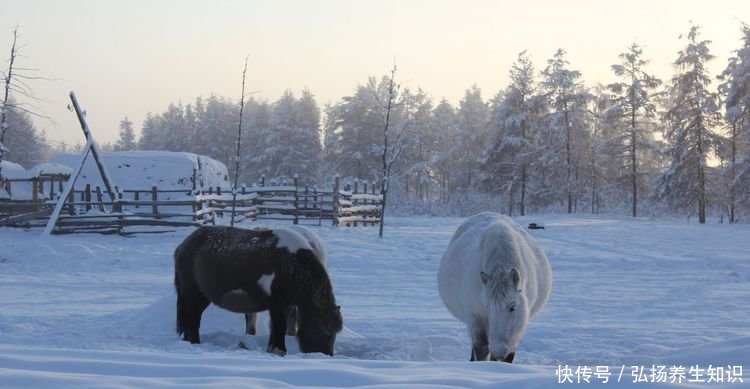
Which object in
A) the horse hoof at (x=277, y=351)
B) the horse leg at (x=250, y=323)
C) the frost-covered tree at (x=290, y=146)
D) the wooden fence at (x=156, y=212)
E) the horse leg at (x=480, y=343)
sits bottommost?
the horse hoof at (x=277, y=351)

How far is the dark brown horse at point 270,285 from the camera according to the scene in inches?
251

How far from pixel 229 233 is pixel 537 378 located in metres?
4.53

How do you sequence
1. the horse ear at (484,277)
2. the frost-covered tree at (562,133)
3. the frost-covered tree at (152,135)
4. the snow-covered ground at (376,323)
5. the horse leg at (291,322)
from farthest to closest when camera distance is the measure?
the frost-covered tree at (152,135) < the frost-covered tree at (562,133) < the horse leg at (291,322) < the horse ear at (484,277) < the snow-covered ground at (376,323)

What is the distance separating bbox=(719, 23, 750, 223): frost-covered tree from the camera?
2761cm

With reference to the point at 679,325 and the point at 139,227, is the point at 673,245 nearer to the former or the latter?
the point at 679,325

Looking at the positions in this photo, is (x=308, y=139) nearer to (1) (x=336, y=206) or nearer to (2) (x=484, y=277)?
(1) (x=336, y=206)

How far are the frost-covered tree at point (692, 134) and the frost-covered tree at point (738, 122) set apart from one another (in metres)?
0.87

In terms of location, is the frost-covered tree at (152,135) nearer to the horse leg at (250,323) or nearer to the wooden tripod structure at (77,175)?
the wooden tripod structure at (77,175)

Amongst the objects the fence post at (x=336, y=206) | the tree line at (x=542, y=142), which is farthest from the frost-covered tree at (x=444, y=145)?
the fence post at (x=336, y=206)

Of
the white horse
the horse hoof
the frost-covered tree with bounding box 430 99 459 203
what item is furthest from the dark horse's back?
the frost-covered tree with bounding box 430 99 459 203

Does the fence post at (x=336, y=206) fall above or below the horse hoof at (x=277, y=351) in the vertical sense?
above

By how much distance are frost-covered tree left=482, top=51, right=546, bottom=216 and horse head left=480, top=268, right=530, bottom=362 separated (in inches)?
1357

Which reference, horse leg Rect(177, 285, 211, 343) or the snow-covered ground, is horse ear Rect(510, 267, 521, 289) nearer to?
the snow-covered ground

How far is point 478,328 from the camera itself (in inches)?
213
